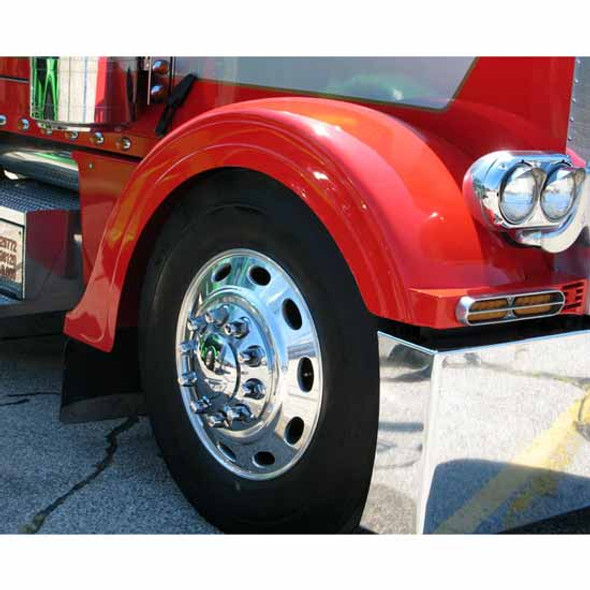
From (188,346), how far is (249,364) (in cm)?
24

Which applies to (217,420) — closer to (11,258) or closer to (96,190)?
(96,190)

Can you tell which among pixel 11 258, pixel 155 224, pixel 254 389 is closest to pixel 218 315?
pixel 254 389

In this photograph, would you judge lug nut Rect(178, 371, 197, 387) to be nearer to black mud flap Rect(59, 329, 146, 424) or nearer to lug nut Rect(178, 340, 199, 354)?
lug nut Rect(178, 340, 199, 354)

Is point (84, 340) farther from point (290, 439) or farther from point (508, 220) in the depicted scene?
point (508, 220)

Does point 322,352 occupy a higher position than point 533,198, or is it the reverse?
point 533,198

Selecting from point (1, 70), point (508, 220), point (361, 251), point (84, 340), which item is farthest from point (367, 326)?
point (1, 70)

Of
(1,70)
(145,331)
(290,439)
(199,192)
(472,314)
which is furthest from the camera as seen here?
(1,70)

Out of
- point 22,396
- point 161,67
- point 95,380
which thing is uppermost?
point 161,67

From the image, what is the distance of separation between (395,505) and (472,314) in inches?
18.5

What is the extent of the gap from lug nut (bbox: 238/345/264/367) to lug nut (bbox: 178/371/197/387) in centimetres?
21

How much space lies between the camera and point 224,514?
8.87ft

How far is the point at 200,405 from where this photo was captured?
2.71 m

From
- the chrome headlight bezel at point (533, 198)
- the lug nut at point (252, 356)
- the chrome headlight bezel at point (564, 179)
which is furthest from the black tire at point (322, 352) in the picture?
the chrome headlight bezel at point (564, 179)

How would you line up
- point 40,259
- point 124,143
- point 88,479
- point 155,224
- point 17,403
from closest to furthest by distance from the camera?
point 155,224 < point 88,479 < point 124,143 < point 40,259 < point 17,403
